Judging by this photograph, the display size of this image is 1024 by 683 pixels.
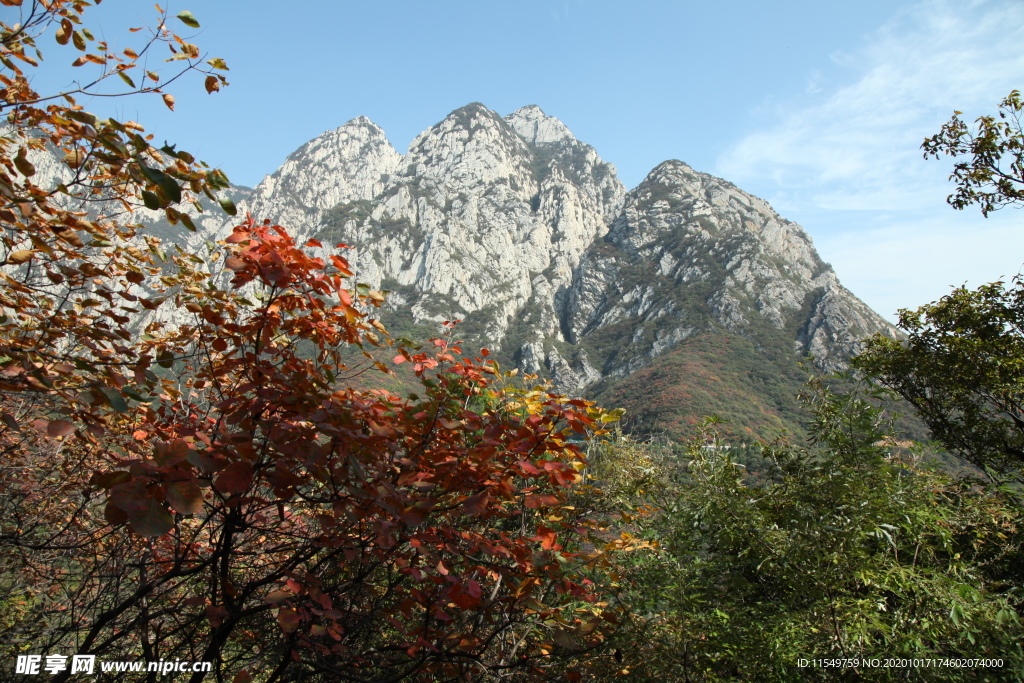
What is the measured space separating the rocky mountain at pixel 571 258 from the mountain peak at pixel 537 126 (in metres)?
18.1

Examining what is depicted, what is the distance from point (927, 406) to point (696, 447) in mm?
9512

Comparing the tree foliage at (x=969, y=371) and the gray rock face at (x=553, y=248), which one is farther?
the gray rock face at (x=553, y=248)

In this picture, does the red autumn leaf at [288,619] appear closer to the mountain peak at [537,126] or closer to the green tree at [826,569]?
the green tree at [826,569]

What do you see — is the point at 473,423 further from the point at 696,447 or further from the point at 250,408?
the point at 696,447

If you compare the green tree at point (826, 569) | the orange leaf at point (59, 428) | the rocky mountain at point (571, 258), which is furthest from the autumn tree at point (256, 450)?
the rocky mountain at point (571, 258)

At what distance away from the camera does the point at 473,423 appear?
2.04 meters

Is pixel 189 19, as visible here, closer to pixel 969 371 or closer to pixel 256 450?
pixel 256 450

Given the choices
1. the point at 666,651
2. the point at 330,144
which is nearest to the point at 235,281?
the point at 666,651

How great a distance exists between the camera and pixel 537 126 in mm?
153375

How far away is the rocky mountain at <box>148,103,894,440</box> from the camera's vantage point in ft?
253

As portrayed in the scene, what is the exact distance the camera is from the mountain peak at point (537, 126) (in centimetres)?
15100

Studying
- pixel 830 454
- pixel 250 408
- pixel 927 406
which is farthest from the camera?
pixel 927 406

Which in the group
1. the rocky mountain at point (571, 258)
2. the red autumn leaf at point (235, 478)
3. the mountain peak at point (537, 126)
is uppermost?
the mountain peak at point (537, 126)

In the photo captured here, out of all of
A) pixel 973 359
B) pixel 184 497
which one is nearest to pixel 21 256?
pixel 184 497
